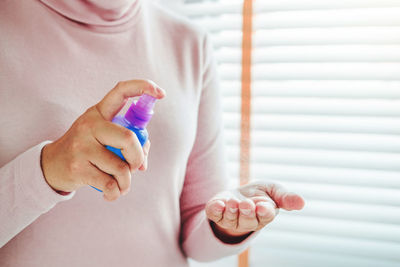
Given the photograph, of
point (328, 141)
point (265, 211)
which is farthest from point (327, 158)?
point (265, 211)

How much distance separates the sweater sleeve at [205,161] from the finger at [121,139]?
0.39 m

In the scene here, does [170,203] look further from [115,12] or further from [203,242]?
[115,12]

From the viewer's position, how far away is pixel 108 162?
436 millimetres

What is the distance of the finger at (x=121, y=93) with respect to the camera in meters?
0.44

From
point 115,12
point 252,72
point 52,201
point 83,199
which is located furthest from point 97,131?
point 252,72

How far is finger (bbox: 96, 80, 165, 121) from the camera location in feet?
1.44

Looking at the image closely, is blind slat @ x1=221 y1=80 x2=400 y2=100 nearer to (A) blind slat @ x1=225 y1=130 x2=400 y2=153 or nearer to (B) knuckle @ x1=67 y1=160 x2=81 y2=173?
(A) blind slat @ x1=225 y1=130 x2=400 y2=153

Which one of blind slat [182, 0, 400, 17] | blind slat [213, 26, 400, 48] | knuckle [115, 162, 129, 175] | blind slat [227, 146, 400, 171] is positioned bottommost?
blind slat [227, 146, 400, 171]

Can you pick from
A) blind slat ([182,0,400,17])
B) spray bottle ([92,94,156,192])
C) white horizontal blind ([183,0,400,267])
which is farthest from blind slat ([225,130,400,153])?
spray bottle ([92,94,156,192])

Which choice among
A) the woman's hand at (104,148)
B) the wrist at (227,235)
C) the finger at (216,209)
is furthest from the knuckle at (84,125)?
the wrist at (227,235)

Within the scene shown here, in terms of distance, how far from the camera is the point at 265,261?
108 centimetres

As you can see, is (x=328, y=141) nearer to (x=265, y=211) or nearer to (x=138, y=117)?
(x=265, y=211)

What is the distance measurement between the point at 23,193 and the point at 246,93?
669 millimetres

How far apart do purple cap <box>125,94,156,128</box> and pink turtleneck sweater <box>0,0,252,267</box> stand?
147 mm
